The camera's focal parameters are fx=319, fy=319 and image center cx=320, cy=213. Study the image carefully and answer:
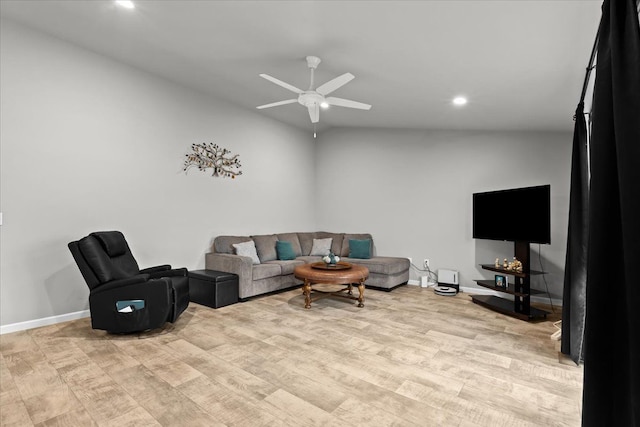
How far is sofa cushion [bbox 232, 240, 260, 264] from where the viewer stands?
490cm

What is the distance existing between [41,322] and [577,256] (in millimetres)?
5291

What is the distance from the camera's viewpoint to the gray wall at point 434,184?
4539mm

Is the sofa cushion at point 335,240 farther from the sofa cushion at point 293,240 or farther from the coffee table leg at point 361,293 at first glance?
the coffee table leg at point 361,293

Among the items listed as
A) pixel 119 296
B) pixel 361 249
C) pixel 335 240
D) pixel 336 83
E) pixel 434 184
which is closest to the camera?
pixel 119 296

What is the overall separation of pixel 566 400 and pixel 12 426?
338cm

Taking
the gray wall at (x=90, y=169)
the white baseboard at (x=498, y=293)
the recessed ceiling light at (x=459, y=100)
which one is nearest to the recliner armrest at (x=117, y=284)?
the gray wall at (x=90, y=169)

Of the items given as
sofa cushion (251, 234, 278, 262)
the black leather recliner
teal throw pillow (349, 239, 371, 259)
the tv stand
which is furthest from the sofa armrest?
the tv stand

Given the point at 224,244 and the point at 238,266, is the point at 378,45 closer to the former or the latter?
the point at 238,266

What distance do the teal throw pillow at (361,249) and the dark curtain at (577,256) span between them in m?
3.20

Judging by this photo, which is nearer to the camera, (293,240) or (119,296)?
(119,296)

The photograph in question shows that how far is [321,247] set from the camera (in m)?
6.17

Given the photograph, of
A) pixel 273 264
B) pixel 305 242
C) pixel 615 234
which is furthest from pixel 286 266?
pixel 615 234

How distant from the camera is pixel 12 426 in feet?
5.91

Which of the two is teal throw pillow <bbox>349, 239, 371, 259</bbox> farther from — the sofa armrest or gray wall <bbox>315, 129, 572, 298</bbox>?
the sofa armrest
